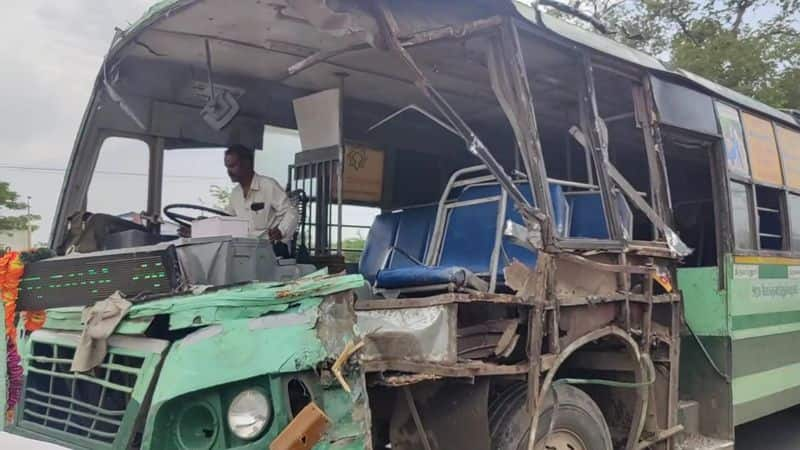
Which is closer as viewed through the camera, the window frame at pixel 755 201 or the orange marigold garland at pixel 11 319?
the orange marigold garland at pixel 11 319

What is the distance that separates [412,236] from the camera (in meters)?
5.19

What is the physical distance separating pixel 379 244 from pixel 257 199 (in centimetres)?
101

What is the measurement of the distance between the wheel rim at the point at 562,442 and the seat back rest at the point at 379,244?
1937mm

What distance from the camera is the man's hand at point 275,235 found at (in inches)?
186

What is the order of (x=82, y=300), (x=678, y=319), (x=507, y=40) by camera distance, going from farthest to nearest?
(x=678, y=319)
(x=507, y=40)
(x=82, y=300)

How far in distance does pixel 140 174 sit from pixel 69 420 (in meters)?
2.35

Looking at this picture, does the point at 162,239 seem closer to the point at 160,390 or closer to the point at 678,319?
the point at 160,390

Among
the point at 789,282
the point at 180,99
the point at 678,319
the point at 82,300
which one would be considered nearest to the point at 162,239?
the point at 180,99

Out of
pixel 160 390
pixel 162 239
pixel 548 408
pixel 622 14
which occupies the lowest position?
pixel 548 408

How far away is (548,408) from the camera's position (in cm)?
350

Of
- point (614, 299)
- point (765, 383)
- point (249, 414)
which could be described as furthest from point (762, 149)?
point (249, 414)

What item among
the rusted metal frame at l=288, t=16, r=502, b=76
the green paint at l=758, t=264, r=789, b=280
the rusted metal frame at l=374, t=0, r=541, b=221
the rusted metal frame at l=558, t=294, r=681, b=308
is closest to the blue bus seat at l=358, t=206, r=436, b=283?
the rusted metal frame at l=558, t=294, r=681, b=308

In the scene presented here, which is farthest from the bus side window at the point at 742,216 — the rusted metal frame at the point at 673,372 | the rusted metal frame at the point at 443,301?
the rusted metal frame at the point at 443,301

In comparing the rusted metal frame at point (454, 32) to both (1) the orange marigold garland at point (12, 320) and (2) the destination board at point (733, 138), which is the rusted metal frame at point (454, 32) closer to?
(1) the orange marigold garland at point (12, 320)
